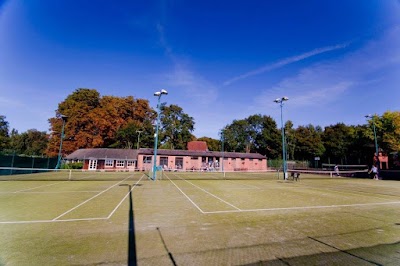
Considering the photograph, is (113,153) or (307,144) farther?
(307,144)

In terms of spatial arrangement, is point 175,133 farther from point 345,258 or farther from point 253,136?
point 345,258

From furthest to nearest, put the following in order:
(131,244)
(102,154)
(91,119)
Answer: (91,119) < (102,154) < (131,244)

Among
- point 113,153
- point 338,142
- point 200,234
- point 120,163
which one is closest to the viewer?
point 200,234

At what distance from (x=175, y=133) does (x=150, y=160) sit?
85.5 ft

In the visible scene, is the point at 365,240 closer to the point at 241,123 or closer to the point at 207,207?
the point at 207,207

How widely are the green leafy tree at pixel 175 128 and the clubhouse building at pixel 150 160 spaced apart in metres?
19.5

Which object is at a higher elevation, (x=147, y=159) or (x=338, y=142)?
(x=338, y=142)

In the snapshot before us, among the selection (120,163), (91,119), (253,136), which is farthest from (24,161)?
(253,136)

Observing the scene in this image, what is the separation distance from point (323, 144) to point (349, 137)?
1471 centimetres

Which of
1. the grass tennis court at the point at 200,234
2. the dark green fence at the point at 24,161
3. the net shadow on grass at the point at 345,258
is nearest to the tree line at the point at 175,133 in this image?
the dark green fence at the point at 24,161

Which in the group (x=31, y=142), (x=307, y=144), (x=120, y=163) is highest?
(x=307, y=144)

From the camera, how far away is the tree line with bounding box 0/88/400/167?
5193cm

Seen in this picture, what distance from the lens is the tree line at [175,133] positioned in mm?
51931

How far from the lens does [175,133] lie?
237ft
